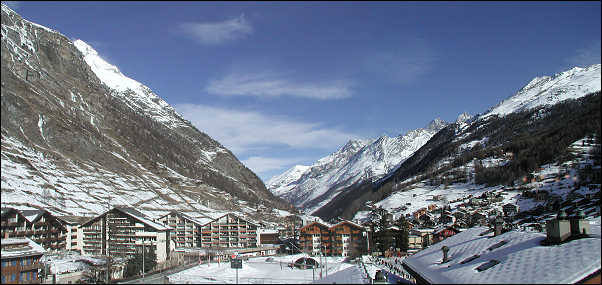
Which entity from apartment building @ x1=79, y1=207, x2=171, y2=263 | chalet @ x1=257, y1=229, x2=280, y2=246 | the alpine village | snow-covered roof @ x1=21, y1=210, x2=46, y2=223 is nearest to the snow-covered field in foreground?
the alpine village

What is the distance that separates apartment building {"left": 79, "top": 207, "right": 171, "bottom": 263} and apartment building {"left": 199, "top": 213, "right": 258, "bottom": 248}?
71.7ft

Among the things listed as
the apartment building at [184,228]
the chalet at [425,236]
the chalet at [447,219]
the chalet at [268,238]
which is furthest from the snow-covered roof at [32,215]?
the chalet at [447,219]

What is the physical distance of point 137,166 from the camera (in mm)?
161625

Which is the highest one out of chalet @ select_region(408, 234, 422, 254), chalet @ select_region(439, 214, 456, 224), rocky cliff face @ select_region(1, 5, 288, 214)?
rocky cliff face @ select_region(1, 5, 288, 214)

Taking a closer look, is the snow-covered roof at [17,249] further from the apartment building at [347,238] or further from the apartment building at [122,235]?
the apartment building at [347,238]

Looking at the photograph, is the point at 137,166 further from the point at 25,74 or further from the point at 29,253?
the point at 29,253

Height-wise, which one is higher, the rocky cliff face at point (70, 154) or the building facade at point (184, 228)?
the rocky cliff face at point (70, 154)

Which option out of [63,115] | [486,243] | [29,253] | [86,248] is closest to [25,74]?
[63,115]

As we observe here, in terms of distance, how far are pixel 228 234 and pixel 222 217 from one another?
3.55m

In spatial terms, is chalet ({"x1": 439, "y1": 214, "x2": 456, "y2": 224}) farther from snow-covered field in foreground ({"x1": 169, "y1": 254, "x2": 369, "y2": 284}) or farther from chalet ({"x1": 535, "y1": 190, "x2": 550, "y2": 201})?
snow-covered field in foreground ({"x1": 169, "y1": 254, "x2": 369, "y2": 284})

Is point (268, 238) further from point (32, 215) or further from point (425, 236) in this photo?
point (32, 215)

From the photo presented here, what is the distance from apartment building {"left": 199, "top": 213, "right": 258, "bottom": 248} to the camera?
95250mm

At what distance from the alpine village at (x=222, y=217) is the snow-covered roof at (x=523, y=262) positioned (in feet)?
0.35

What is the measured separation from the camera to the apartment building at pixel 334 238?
83250mm
